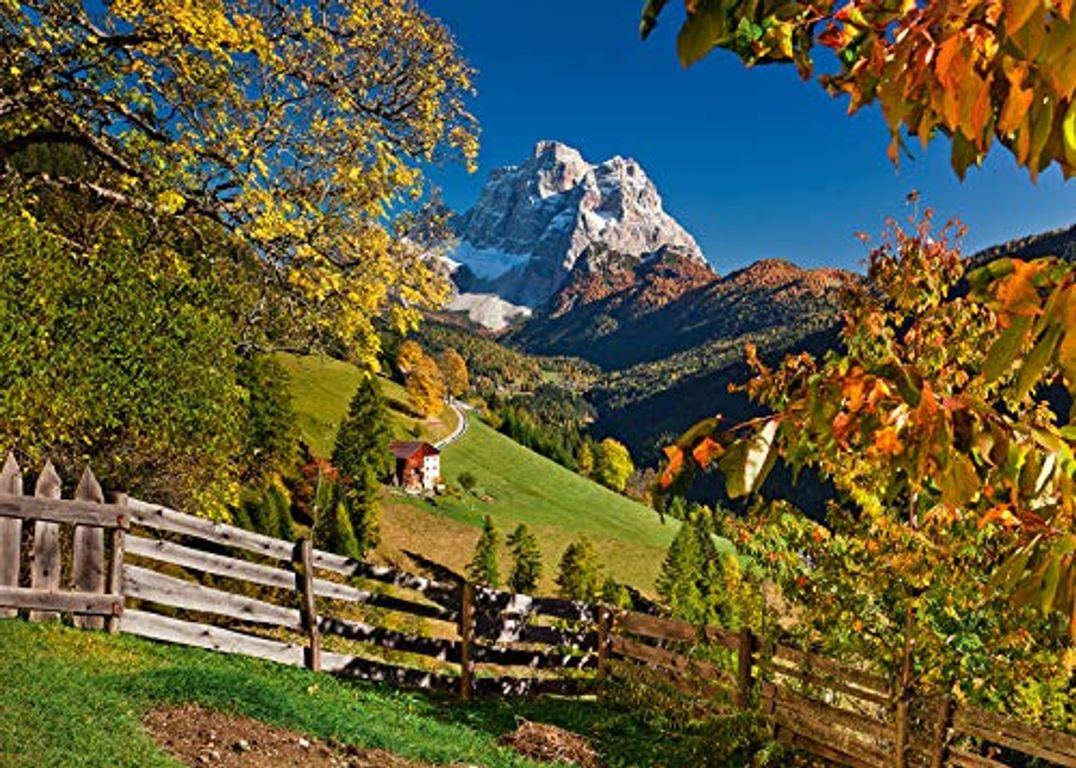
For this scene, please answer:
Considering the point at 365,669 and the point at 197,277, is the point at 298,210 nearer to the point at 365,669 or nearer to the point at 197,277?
the point at 365,669

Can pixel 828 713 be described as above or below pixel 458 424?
below

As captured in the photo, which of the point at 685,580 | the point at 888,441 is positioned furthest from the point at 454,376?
the point at 888,441

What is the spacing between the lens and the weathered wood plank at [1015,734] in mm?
9033

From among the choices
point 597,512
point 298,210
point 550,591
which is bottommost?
point 550,591

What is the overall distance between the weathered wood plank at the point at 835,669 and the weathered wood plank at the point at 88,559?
9.33 m

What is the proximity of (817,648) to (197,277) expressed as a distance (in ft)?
54.3

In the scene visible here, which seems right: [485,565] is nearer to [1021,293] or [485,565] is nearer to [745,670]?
[745,670]

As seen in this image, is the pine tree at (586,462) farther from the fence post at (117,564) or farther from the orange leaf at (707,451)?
the orange leaf at (707,451)

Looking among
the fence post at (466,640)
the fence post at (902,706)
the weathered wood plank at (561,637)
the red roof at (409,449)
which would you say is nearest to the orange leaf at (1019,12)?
the fence post at (902,706)

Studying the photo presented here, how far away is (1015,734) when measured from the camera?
959 centimetres

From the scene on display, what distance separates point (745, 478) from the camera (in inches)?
63.6

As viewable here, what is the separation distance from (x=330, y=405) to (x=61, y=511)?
4349 inches

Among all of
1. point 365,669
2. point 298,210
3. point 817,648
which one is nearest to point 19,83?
point 298,210

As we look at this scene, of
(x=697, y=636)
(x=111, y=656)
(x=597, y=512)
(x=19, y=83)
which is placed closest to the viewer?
(x=111, y=656)
